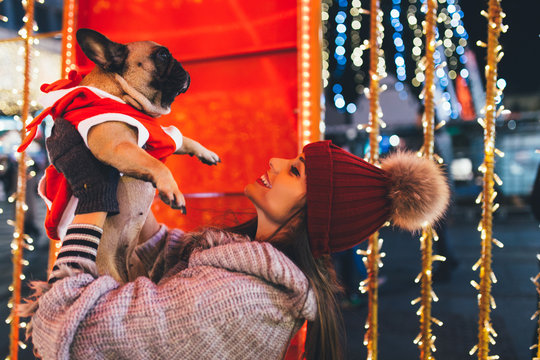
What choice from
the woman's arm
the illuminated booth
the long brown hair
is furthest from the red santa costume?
the illuminated booth

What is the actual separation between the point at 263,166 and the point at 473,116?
1040 cm

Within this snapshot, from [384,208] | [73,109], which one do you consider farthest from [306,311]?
[73,109]

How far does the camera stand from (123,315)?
93cm

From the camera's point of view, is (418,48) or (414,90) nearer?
(418,48)

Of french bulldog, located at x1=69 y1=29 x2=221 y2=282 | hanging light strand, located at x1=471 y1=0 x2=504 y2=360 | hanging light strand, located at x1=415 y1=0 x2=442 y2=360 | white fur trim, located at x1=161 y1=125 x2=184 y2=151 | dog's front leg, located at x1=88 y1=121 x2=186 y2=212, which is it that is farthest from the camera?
hanging light strand, located at x1=415 y1=0 x2=442 y2=360

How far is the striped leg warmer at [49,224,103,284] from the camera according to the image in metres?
1.00

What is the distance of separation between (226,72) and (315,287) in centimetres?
147

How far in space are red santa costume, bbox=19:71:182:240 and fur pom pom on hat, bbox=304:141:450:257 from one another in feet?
1.53

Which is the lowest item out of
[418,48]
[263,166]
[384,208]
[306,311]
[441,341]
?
[441,341]

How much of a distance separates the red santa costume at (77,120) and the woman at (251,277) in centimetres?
12

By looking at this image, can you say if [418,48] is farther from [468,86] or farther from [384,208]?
[384,208]

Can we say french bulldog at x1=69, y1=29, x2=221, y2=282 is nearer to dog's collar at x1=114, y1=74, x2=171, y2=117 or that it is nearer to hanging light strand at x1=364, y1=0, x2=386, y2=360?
dog's collar at x1=114, y1=74, x2=171, y2=117

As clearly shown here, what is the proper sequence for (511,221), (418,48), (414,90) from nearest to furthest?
(418,48), (414,90), (511,221)

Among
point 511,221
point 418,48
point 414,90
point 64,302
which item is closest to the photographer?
point 64,302
